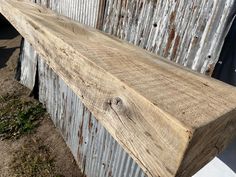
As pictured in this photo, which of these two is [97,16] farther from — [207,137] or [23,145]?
[23,145]

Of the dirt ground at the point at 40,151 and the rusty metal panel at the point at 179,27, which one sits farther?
the dirt ground at the point at 40,151

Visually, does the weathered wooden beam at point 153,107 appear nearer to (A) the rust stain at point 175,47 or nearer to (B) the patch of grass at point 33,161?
(A) the rust stain at point 175,47

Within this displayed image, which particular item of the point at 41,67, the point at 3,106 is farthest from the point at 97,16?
the point at 3,106

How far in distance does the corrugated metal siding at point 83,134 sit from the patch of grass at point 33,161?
37 cm

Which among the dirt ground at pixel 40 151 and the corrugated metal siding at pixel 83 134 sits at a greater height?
the corrugated metal siding at pixel 83 134

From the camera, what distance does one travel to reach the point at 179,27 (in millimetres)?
1395

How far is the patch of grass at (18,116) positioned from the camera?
13.9 feet

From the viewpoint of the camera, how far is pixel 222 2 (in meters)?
1.16

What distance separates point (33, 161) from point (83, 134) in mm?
1016

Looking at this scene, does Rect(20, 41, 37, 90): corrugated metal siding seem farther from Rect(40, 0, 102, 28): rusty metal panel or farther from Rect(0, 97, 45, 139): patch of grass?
Rect(40, 0, 102, 28): rusty metal panel

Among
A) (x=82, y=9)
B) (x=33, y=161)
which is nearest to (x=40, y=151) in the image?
(x=33, y=161)

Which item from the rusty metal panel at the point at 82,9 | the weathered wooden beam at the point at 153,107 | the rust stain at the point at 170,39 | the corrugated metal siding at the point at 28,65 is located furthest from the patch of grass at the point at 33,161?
the weathered wooden beam at the point at 153,107

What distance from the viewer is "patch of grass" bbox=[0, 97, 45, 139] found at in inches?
166

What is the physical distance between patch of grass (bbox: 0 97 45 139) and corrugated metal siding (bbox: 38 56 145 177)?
0.30m
